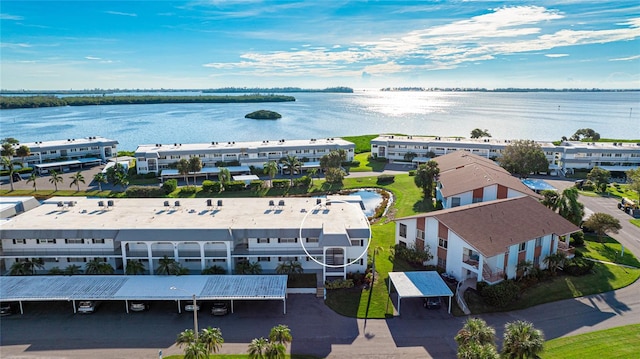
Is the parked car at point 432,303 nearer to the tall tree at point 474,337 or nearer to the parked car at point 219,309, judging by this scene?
the tall tree at point 474,337

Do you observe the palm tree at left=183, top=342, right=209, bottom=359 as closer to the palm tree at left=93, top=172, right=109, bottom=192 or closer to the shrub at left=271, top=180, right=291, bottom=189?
the shrub at left=271, top=180, right=291, bottom=189

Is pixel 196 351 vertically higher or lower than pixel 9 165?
lower

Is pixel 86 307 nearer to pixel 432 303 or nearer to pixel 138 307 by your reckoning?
pixel 138 307

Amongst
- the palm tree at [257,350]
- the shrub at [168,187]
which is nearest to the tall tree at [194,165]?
the shrub at [168,187]

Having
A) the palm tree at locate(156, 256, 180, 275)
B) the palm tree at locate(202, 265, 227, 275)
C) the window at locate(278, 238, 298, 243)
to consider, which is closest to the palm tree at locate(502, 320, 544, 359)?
the window at locate(278, 238, 298, 243)

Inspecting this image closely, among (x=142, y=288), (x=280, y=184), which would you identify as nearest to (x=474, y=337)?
(x=142, y=288)
